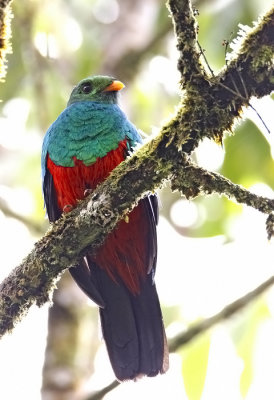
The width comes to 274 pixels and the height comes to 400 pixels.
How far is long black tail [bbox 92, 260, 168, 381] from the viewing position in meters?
4.11

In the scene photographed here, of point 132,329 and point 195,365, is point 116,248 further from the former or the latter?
point 195,365

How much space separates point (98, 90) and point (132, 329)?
1644mm

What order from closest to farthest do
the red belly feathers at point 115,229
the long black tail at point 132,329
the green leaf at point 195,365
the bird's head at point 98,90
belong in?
the red belly feathers at point 115,229
the long black tail at point 132,329
the green leaf at point 195,365
the bird's head at point 98,90

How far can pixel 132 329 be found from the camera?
13.8 feet

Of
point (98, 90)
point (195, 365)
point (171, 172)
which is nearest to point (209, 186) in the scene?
point (171, 172)

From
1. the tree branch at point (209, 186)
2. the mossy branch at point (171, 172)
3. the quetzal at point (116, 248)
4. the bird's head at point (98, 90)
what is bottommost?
the tree branch at point (209, 186)

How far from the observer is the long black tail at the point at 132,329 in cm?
411

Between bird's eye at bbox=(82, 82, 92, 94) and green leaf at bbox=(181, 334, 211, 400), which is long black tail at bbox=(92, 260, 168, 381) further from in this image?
bird's eye at bbox=(82, 82, 92, 94)

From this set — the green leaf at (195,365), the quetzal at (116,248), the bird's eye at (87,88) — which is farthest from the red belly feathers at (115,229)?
the bird's eye at (87,88)

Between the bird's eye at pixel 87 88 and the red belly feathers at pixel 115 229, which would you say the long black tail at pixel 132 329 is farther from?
the bird's eye at pixel 87 88

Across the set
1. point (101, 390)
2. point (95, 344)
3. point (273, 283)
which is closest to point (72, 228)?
point (101, 390)

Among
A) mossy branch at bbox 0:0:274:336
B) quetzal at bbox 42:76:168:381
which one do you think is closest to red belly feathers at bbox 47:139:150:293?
quetzal at bbox 42:76:168:381

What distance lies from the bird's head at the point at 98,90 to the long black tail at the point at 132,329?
4.05ft

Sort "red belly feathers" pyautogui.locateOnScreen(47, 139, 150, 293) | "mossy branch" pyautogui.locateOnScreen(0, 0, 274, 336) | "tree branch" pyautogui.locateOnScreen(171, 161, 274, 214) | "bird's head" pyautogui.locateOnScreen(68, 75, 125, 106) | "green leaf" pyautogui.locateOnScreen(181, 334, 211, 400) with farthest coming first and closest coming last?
"bird's head" pyautogui.locateOnScreen(68, 75, 125, 106) → "green leaf" pyautogui.locateOnScreen(181, 334, 211, 400) → "red belly feathers" pyautogui.locateOnScreen(47, 139, 150, 293) → "tree branch" pyautogui.locateOnScreen(171, 161, 274, 214) → "mossy branch" pyautogui.locateOnScreen(0, 0, 274, 336)
